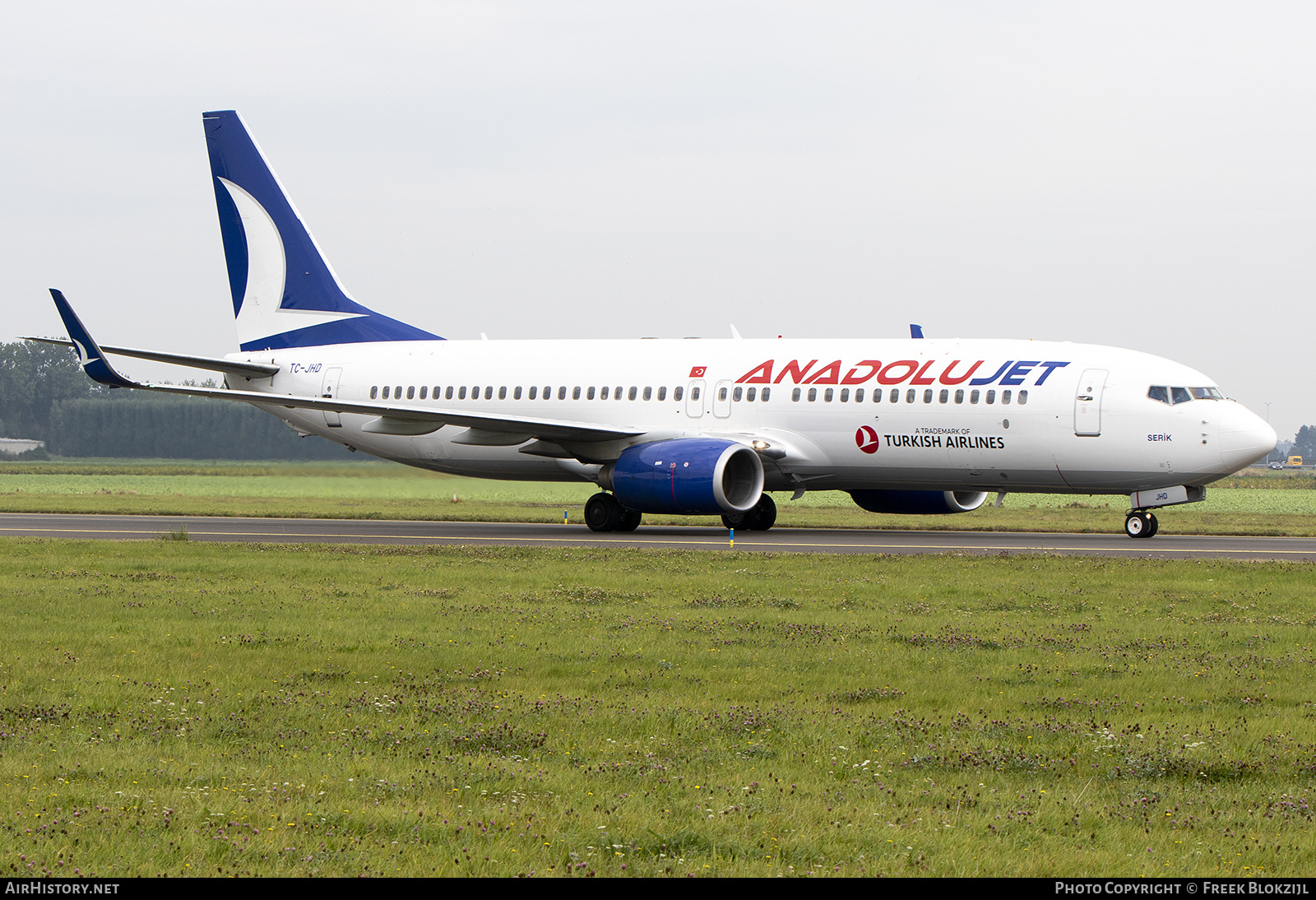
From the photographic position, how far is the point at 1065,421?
25.9 metres

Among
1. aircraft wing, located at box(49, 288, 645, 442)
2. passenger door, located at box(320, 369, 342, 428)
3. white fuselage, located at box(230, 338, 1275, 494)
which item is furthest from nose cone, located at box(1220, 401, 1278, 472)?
passenger door, located at box(320, 369, 342, 428)

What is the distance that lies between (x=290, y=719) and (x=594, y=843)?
346 cm

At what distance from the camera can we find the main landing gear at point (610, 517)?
1154 inches

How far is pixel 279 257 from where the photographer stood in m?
35.5

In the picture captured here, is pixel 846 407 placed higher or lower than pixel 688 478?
higher

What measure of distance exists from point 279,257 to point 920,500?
1728 cm

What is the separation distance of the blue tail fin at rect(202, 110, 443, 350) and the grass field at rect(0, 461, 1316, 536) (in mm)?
3895

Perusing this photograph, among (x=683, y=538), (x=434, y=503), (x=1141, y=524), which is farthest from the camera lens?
(x=434, y=503)

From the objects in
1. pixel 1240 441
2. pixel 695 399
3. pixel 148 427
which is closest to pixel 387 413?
pixel 695 399

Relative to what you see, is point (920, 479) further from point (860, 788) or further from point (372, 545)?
point (860, 788)

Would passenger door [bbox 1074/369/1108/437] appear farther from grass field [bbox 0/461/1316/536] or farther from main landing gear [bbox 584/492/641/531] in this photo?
main landing gear [bbox 584/492/641/531]

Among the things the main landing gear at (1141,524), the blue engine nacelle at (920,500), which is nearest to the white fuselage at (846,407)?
the main landing gear at (1141,524)

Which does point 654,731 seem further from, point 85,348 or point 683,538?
point 85,348

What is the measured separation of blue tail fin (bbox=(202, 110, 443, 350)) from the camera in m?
35.3
